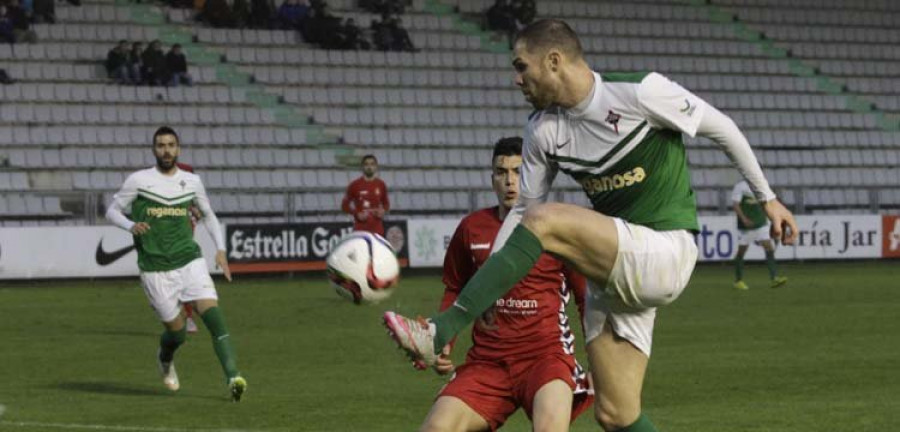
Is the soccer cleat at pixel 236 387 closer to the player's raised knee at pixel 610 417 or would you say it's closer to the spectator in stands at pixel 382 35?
the player's raised knee at pixel 610 417

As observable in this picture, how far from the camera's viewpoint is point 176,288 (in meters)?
13.4

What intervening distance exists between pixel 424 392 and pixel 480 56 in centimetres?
2370

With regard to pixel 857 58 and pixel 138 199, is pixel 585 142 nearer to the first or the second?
pixel 138 199

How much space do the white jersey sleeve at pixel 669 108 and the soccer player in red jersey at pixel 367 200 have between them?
18234mm

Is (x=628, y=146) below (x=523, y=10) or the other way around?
below

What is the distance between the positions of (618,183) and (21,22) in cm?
2589

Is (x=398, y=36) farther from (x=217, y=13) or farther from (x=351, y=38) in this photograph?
(x=217, y=13)

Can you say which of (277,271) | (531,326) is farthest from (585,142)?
(277,271)

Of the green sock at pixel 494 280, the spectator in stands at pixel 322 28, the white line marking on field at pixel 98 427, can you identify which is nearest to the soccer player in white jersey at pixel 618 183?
the green sock at pixel 494 280

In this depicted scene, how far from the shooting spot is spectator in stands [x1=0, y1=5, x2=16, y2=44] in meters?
30.4

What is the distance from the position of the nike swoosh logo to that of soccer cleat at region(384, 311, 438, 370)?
21.7 metres

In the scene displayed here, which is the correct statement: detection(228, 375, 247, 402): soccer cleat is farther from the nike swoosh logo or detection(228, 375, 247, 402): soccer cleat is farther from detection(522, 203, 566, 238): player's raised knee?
the nike swoosh logo

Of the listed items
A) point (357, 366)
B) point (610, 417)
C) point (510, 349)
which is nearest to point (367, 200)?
point (357, 366)

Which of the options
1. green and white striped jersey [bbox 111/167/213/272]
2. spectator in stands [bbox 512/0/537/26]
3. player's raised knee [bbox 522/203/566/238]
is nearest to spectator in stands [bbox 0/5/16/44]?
spectator in stands [bbox 512/0/537/26]
